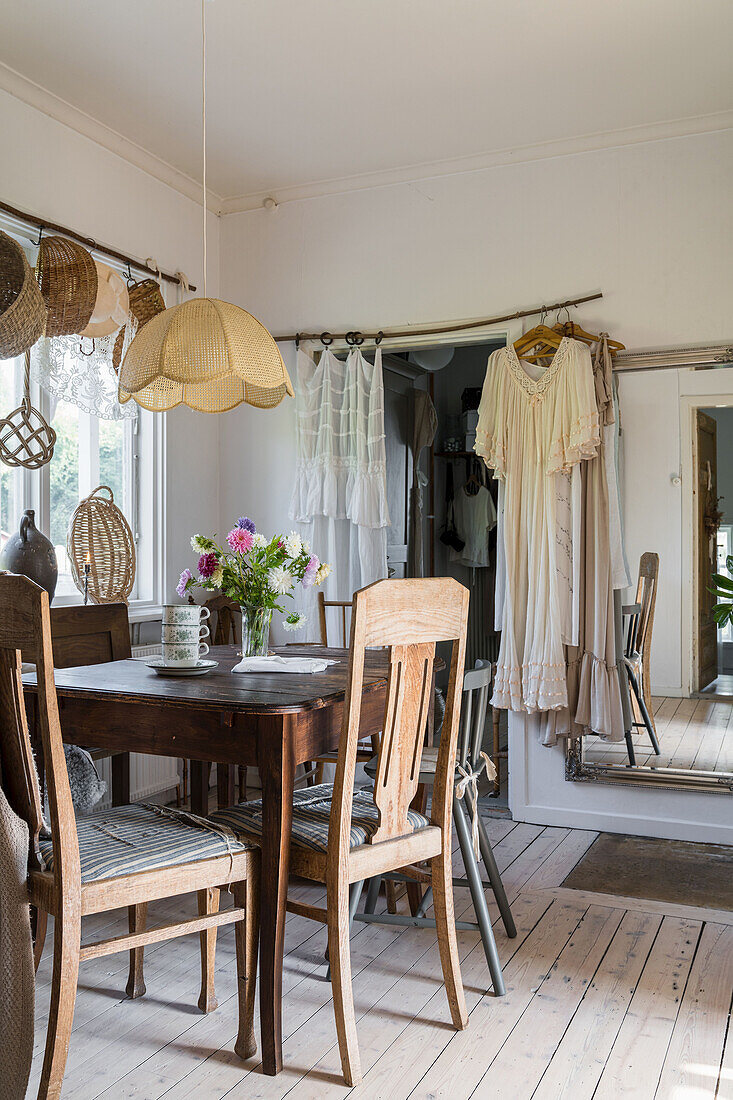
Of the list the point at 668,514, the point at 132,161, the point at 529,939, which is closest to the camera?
the point at 529,939

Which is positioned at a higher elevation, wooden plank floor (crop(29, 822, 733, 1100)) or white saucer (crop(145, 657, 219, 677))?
white saucer (crop(145, 657, 219, 677))

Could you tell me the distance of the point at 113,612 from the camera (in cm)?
293

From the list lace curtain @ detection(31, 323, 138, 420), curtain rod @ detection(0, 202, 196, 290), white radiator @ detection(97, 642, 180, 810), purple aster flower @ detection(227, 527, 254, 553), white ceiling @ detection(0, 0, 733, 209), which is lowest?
white radiator @ detection(97, 642, 180, 810)

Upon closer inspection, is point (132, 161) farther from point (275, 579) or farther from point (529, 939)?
point (529, 939)

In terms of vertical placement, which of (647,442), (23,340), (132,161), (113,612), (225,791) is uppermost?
(132,161)

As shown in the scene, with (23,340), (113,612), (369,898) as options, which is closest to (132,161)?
(23,340)

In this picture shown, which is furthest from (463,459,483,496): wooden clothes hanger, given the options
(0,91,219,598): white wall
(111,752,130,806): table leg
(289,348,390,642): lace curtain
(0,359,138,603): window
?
(111,752,130,806): table leg

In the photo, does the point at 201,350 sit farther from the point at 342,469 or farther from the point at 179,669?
the point at 342,469

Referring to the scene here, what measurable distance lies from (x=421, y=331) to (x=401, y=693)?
2.39 metres

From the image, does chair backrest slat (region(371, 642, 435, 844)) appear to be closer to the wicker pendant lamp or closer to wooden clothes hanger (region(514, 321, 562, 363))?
the wicker pendant lamp

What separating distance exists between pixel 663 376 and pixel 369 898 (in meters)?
2.25

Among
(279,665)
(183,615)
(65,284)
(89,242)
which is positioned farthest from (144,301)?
(279,665)

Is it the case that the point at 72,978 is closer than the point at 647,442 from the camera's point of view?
Yes

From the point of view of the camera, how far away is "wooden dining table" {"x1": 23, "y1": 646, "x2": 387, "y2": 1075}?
1.87m
